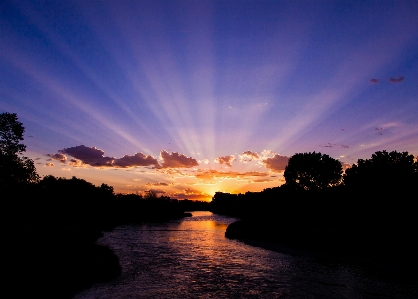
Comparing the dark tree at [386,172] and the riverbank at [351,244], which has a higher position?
the dark tree at [386,172]

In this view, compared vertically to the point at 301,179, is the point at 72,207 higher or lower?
lower

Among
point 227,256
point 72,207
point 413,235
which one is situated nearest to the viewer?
point 413,235

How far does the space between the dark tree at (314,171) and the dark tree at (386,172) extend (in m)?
22.7

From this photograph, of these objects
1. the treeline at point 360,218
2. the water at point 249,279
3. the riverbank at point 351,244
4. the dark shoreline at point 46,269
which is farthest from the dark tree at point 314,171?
the dark shoreline at point 46,269

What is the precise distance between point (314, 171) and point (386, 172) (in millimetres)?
45026

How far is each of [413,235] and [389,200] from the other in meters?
8.42

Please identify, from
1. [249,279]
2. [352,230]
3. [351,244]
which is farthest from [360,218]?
[249,279]

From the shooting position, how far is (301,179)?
9819cm

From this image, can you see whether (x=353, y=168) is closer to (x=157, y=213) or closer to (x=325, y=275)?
(x=325, y=275)

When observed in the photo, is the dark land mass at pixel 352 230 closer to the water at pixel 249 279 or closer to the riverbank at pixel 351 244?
the riverbank at pixel 351 244

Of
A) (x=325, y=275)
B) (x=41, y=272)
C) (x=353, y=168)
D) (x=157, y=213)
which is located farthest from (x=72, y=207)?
(x=157, y=213)

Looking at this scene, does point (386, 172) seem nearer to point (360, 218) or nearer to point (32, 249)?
point (360, 218)

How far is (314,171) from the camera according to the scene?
96.1 m

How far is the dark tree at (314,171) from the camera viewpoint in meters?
95.1
